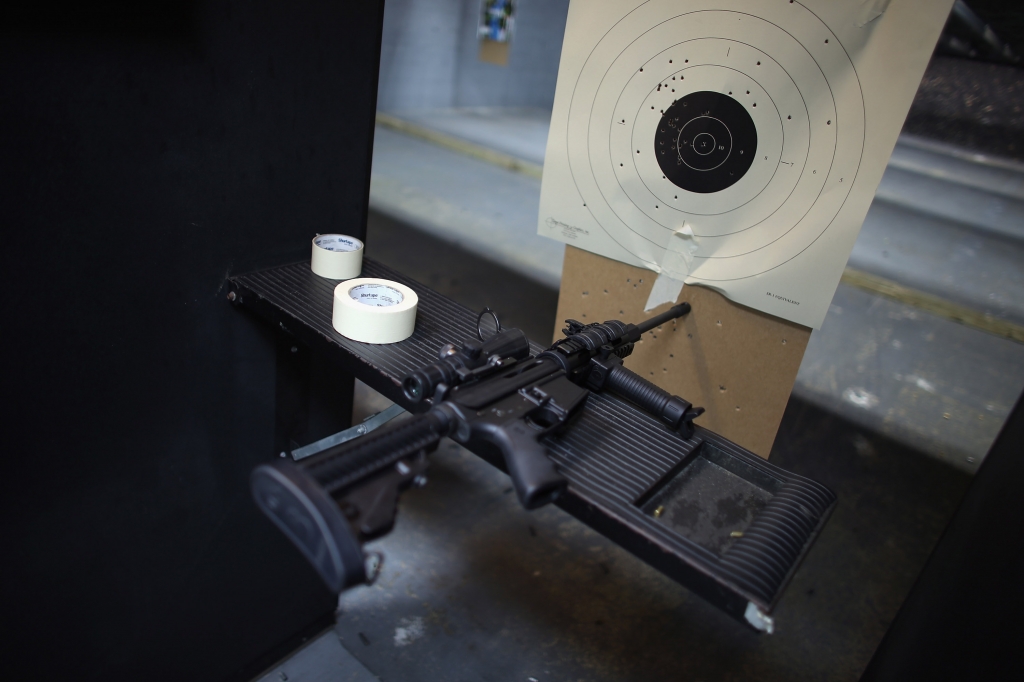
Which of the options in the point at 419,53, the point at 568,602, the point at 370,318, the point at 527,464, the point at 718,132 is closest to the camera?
the point at 527,464

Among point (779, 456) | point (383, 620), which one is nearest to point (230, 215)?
point (383, 620)

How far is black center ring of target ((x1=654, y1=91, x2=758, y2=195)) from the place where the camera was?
819 mm

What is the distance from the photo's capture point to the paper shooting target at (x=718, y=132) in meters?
0.76

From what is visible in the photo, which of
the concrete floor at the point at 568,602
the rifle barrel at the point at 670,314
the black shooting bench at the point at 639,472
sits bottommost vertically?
the concrete floor at the point at 568,602

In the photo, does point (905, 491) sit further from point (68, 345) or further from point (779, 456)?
point (68, 345)

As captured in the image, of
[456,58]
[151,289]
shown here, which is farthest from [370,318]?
[456,58]

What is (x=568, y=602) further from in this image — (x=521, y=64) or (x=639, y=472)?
(x=521, y=64)

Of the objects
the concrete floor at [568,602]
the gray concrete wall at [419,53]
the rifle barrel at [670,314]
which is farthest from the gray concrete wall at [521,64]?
the rifle barrel at [670,314]

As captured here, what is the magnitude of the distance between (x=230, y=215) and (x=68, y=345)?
0.76 ft

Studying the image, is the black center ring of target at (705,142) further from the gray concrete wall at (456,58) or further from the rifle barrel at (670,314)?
the gray concrete wall at (456,58)

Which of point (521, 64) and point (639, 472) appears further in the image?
point (521, 64)

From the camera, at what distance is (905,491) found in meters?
1.90

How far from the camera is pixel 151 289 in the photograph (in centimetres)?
77

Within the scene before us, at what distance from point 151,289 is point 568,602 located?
3.32 ft
